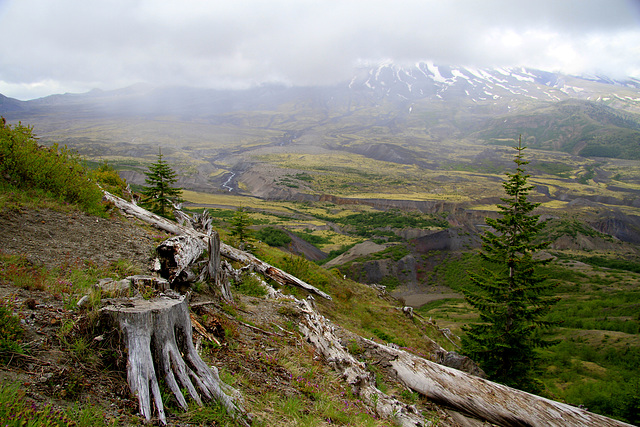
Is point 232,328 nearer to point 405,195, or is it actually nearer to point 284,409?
point 284,409

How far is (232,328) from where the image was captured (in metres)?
5.10

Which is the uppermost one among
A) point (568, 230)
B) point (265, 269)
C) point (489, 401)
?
point (265, 269)

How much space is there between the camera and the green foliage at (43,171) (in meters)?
6.88

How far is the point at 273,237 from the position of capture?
142ft

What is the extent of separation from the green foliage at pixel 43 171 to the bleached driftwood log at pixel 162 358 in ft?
17.9

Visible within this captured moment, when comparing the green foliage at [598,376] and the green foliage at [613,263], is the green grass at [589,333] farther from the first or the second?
the green foliage at [613,263]

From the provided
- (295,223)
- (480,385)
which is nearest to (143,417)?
(480,385)

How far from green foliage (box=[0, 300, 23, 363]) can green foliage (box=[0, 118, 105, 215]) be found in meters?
5.07

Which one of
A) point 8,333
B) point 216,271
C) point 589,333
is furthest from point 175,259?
point 589,333

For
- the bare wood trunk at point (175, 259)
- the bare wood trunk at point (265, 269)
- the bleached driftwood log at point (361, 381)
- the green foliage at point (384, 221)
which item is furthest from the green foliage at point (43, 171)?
the green foliage at point (384, 221)

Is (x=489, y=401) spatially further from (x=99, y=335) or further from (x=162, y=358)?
(x=99, y=335)

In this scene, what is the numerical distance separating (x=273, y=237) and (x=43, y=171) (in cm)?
3643

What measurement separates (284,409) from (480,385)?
13.5 feet

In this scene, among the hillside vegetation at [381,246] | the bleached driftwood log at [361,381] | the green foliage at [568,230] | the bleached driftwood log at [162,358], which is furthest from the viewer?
the green foliage at [568,230]
